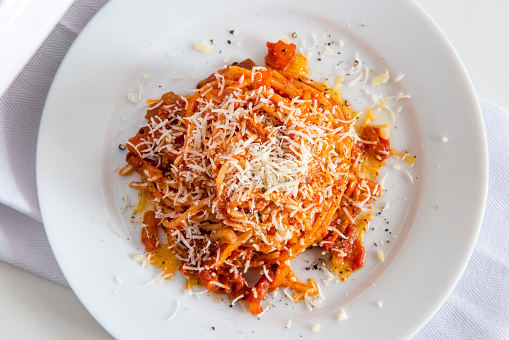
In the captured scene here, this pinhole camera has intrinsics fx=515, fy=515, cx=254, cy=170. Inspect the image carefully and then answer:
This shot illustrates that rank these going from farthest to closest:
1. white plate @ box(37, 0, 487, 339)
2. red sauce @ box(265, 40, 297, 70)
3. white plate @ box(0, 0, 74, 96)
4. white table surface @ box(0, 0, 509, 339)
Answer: white table surface @ box(0, 0, 509, 339) < red sauce @ box(265, 40, 297, 70) < white plate @ box(37, 0, 487, 339) < white plate @ box(0, 0, 74, 96)

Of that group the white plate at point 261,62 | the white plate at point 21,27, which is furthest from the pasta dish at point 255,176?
the white plate at point 21,27

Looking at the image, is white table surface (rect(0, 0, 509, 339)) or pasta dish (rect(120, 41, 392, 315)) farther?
white table surface (rect(0, 0, 509, 339))

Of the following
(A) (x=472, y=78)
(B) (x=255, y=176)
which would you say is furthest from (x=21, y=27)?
(A) (x=472, y=78)

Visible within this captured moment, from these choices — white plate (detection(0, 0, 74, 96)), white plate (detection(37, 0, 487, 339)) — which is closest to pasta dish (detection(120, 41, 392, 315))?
white plate (detection(37, 0, 487, 339))

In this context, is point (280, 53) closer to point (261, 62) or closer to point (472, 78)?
point (261, 62)

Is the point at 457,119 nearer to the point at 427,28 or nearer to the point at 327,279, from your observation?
the point at 427,28

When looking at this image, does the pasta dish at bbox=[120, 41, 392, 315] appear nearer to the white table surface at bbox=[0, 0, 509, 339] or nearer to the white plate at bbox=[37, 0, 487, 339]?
the white plate at bbox=[37, 0, 487, 339]

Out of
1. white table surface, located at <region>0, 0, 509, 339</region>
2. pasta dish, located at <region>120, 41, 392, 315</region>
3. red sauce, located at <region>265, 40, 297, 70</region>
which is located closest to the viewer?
pasta dish, located at <region>120, 41, 392, 315</region>
